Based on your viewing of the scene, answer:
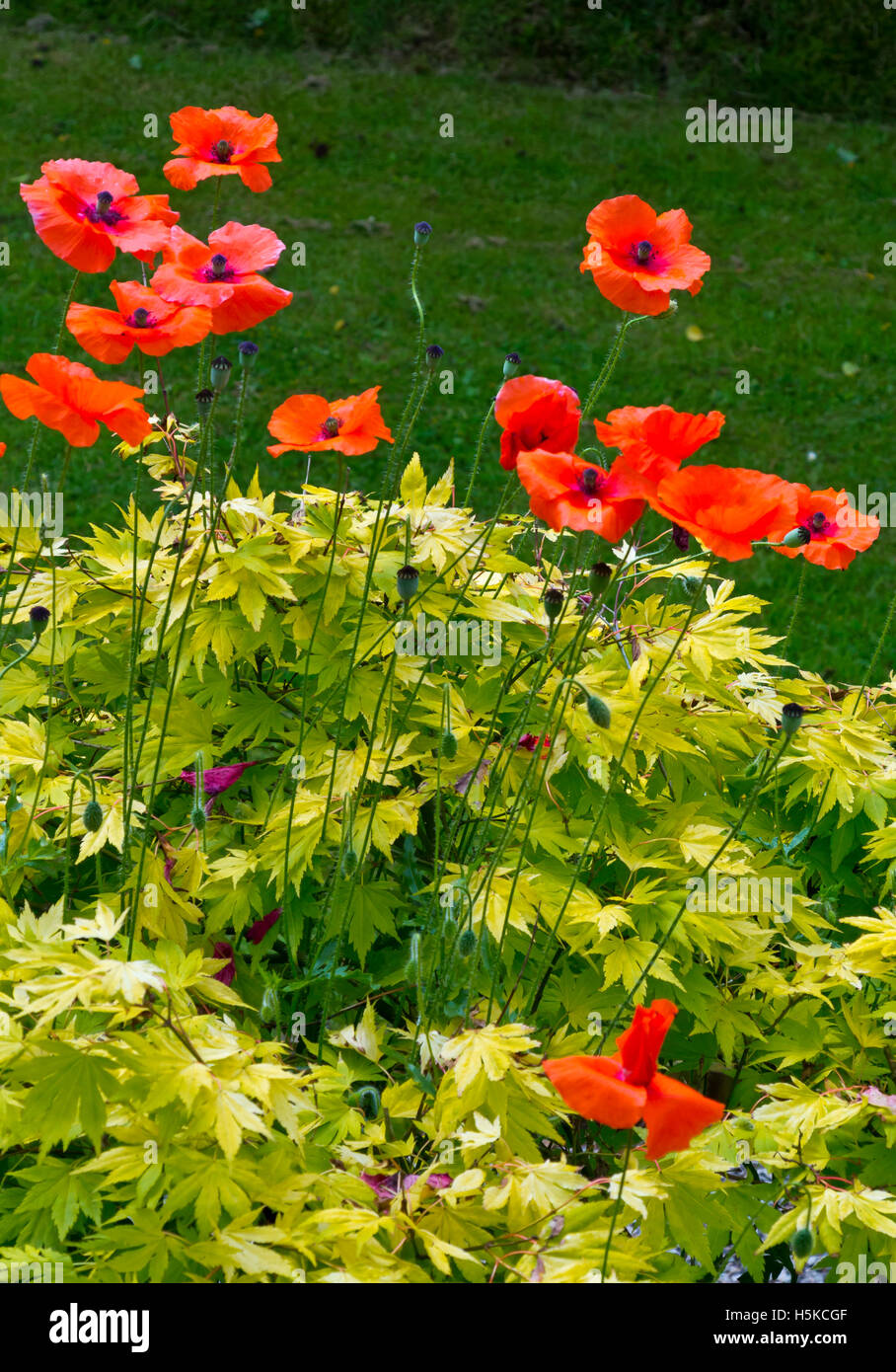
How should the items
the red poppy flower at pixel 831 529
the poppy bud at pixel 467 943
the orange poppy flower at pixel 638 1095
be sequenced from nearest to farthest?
the orange poppy flower at pixel 638 1095
the poppy bud at pixel 467 943
the red poppy flower at pixel 831 529

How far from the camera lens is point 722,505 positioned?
1.61 metres

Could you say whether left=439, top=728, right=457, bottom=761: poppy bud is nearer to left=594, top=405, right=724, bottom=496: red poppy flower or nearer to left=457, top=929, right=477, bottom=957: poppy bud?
left=457, top=929, right=477, bottom=957: poppy bud

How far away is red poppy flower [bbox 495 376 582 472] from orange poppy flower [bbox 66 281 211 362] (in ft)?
1.34

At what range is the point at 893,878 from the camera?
2.24 meters

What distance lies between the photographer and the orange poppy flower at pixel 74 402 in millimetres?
1789

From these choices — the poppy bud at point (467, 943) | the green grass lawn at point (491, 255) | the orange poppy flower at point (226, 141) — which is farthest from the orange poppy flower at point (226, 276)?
the green grass lawn at point (491, 255)

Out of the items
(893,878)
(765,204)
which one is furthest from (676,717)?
(765,204)

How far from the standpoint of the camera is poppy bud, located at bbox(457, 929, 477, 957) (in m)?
1.81

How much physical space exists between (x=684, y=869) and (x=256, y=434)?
188 inches

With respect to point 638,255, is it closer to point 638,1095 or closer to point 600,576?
point 600,576

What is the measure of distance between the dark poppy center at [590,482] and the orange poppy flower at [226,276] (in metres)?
0.45

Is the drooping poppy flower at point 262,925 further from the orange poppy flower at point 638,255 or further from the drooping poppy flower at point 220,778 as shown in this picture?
the orange poppy flower at point 638,255

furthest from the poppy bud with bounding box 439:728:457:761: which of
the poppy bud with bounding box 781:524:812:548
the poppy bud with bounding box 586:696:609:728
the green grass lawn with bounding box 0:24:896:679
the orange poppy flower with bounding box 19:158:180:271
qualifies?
the green grass lawn with bounding box 0:24:896:679
